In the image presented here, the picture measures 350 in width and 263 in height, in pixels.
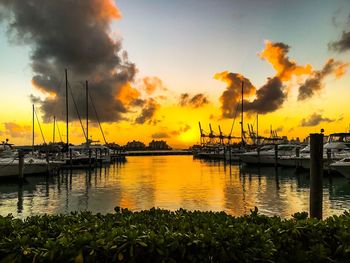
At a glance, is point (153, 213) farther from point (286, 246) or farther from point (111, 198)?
point (111, 198)

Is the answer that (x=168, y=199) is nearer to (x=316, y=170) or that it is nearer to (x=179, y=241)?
(x=316, y=170)

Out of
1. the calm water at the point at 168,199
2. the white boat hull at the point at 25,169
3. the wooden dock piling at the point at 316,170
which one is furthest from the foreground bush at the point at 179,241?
the white boat hull at the point at 25,169

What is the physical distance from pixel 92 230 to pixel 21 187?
34.4m

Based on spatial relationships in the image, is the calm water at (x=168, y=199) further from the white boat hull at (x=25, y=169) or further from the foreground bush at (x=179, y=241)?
the foreground bush at (x=179, y=241)

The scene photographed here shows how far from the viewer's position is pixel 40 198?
101ft

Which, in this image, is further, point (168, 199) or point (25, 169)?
point (25, 169)

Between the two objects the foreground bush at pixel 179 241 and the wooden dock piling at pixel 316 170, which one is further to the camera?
the wooden dock piling at pixel 316 170

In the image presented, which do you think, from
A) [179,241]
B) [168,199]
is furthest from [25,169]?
[179,241]

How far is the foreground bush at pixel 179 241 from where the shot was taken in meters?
5.32

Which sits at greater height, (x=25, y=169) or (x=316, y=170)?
(x=316, y=170)

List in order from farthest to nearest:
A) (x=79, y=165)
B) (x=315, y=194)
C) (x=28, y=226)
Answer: (x=79, y=165), (x=315, y=194), (x=28, y=226)

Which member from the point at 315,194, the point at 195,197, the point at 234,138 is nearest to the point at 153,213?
the point at 315,194

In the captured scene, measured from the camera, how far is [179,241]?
18.0ft

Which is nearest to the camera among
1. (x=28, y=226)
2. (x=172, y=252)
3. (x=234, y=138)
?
(x=172, y=252)
